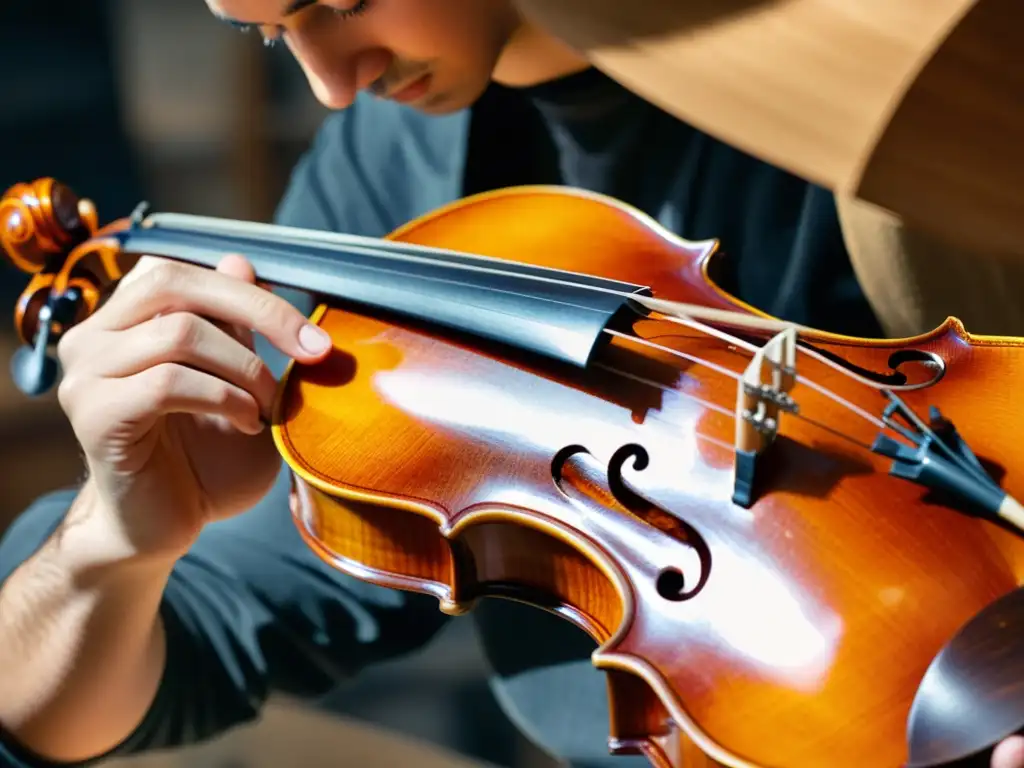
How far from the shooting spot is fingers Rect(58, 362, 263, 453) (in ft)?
1.68

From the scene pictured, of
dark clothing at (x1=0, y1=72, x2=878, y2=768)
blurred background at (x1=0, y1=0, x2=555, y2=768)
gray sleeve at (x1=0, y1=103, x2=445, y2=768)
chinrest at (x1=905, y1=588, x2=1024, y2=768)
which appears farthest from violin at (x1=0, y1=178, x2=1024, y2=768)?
blurred background at (x1=0, y1=0, x2=555, y2=768)

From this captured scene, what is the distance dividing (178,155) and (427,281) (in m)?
0.71

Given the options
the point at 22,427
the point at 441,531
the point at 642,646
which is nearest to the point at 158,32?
the point at 22,427

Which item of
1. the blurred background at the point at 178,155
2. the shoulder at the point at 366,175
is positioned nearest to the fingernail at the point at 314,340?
the shoulder at the point at 366,175

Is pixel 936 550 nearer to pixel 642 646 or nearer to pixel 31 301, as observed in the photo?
pixel 642 646

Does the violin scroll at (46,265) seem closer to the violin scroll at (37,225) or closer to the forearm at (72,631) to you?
the violin scroll at (37,225)

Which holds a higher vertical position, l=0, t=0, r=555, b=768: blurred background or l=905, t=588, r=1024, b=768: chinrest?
l=905, t=588, r=1024, b=768: chinrest

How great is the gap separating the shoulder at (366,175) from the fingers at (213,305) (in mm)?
286

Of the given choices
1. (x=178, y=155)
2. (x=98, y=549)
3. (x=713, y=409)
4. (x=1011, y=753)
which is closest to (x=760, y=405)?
(x=713, y=409)

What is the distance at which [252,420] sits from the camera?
53 cm

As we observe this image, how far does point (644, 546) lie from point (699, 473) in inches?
1.6

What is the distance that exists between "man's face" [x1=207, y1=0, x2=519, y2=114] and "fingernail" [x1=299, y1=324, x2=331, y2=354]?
0.19m

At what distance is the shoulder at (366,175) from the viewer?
2.64 ft

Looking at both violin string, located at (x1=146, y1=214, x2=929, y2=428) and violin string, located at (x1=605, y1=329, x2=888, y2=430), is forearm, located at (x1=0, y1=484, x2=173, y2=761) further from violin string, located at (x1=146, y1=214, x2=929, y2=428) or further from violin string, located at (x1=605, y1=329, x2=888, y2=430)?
violin string, located at (x1=605, y1=329, x2=888, y2=430)
